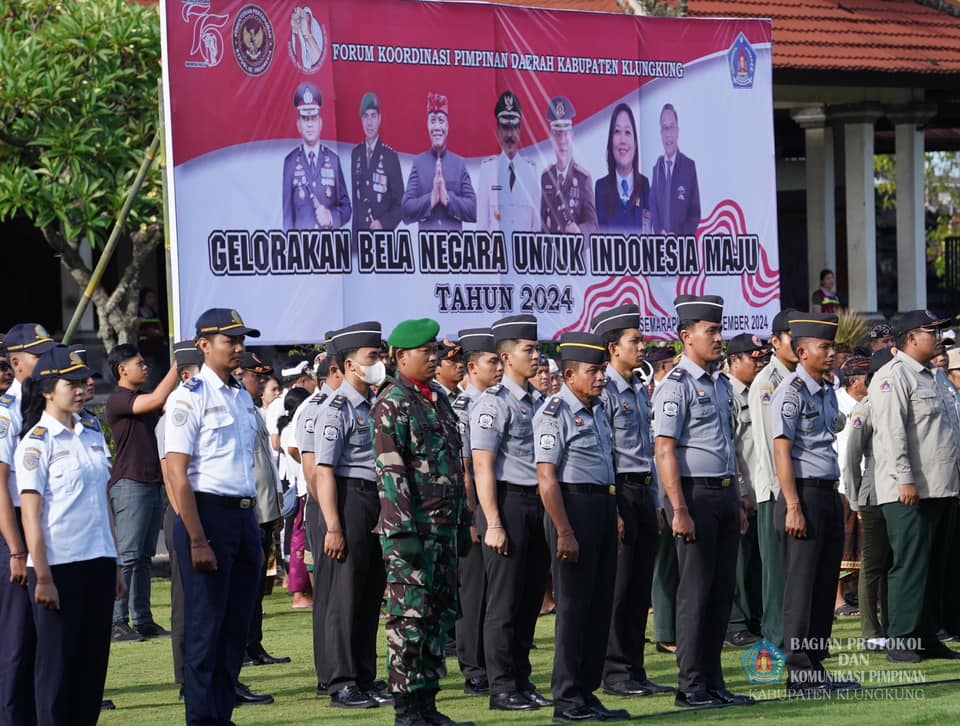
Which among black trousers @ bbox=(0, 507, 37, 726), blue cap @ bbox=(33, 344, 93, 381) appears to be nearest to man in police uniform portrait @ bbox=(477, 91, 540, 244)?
blue cap @ bbox=(33, 344, 93, 381)

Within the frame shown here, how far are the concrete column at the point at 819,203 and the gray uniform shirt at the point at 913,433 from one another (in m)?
13.9

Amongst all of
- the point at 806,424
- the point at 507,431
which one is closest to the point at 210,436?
the point at 507,431

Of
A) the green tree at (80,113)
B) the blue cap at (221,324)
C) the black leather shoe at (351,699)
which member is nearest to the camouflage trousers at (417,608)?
the blue cap at (221,324)

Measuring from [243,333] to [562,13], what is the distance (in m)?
6.55

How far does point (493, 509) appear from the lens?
8.88m

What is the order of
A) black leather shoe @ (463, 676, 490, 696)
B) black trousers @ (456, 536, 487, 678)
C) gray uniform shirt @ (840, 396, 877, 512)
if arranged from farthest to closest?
gray uniform shirt @ (840, 396, 877, 512), black trousers @ (456, 536, 487, 678), black leather shoe @ (463, 676, 490, 696)

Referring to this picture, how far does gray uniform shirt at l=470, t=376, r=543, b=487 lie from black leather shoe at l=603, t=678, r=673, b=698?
1.33 meters

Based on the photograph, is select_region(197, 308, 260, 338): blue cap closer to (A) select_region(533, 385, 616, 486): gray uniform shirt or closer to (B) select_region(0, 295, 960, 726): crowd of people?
(B) select_region(0, 295, 960, 726): crowd of people

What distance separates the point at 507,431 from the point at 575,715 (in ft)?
5.51

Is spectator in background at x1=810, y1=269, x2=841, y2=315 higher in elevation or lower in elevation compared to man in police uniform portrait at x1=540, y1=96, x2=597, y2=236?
lower

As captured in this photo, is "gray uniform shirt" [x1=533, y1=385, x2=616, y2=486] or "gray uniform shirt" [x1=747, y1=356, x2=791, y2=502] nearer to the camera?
"gray uniform shirt" [x1=533, y1=385, x2=616, y2=486]

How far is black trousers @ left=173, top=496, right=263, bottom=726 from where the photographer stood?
7.74m

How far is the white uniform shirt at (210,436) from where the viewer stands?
25.5 ft

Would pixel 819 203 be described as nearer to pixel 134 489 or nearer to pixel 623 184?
pixel 623 184
